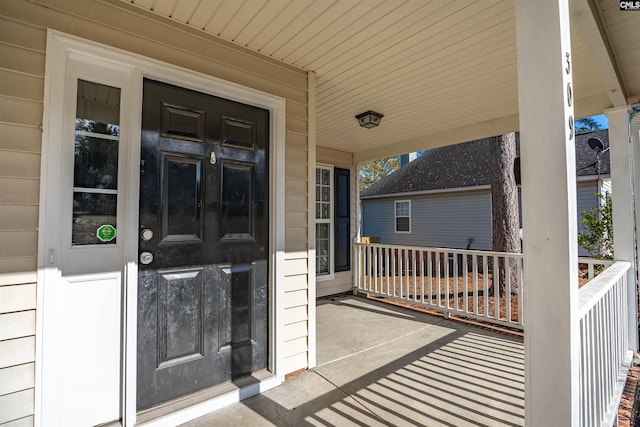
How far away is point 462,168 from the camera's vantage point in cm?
1015

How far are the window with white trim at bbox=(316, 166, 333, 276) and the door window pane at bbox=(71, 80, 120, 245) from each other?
3.61 metres

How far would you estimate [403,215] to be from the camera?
11.4m

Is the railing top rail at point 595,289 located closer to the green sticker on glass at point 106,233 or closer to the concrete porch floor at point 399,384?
the concrete porch floor at point 399,384

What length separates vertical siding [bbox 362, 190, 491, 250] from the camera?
9.12 metres

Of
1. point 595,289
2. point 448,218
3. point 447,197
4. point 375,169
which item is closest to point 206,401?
point 595,289

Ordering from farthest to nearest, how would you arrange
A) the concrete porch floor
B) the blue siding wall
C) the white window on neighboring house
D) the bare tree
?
the white window on neighboring house < the blue siding wall < the bare tree < the concrete porch floor

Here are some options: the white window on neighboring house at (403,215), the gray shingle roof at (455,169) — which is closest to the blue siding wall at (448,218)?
the white window on neighboring house at (403,215)

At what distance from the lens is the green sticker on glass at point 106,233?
177 cm

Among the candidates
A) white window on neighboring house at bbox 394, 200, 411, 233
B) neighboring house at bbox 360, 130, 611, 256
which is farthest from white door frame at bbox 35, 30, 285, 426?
white window on neighboring house at bbox 394, 200, 411, 233

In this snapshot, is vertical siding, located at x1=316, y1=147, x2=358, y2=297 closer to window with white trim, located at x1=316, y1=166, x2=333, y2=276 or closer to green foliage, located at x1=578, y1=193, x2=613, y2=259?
window with white trim, located at x1=316, y1=166, x2=333, y2=276

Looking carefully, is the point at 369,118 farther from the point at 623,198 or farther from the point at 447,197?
the point at 447,197

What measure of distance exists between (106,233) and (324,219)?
3765mm

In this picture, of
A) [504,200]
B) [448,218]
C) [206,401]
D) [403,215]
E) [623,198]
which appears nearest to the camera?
[206,401]

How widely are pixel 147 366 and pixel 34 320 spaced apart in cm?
63
